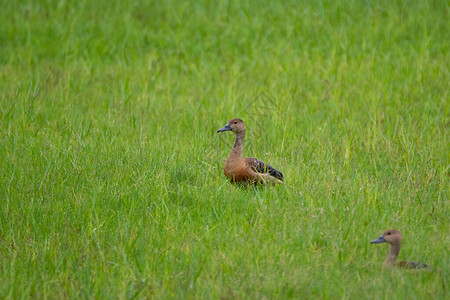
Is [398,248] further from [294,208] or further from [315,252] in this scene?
[294,208]

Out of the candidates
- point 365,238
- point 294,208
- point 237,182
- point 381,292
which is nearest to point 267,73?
point 237,182

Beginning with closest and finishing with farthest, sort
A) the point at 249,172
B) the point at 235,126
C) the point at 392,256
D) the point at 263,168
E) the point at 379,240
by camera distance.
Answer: the point at 392,256 < the point at 379,240 < the point at 249,172 < the point at 263,168 < the point at 235,126

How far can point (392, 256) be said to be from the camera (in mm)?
4691

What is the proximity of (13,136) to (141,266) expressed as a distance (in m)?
3.08

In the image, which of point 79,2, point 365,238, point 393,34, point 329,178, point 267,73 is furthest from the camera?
point 79,2

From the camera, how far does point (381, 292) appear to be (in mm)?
4234

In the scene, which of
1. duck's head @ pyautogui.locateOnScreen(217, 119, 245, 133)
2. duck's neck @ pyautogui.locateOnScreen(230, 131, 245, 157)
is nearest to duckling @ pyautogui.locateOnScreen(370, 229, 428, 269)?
duck's neck @ pyautogui.locateOnScreen(230, 131, 245, 157)

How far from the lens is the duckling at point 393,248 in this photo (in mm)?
4574

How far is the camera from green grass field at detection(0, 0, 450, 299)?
15.2 feet

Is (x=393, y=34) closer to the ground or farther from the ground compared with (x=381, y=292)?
farther from the ground

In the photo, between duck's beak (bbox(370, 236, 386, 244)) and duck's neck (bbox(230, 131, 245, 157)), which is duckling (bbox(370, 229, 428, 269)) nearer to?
duck's beak (bbox(370, 236, 386, 244))

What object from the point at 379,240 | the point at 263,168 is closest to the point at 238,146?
the point at 263,168

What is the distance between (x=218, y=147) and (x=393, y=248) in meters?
3.39

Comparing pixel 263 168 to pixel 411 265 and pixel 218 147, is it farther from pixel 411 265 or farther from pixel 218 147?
pixel 411 265
